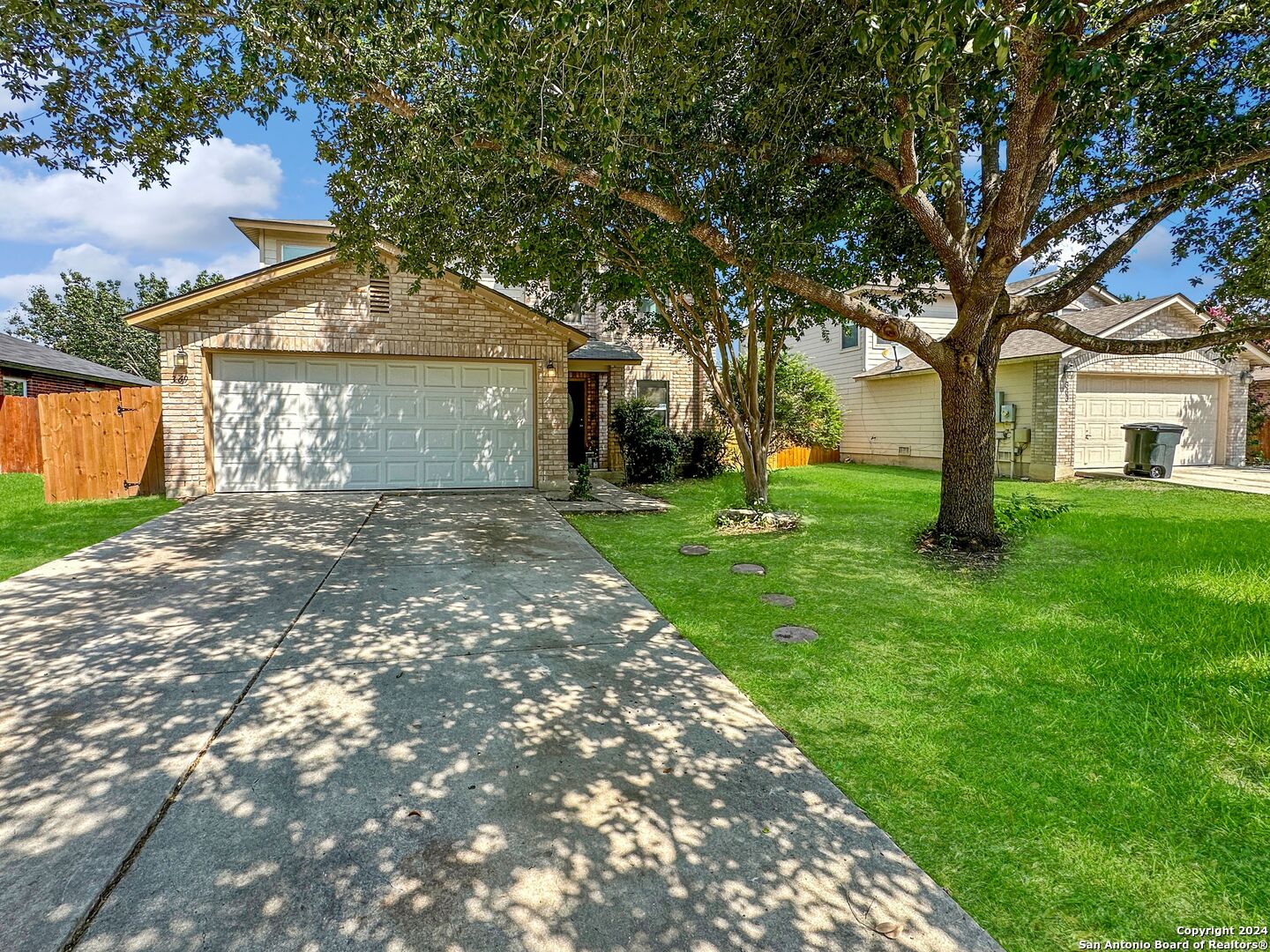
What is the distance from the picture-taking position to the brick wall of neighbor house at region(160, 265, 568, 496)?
10.2 m

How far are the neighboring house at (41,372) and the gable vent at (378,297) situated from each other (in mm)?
10981

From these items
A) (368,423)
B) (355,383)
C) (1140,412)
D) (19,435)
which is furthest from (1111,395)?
(19,435)

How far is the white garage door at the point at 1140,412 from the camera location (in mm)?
14242

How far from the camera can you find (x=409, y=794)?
8.53 ft

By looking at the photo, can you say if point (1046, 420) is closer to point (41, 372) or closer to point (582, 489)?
point (582, 489)

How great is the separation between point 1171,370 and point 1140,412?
3.90 feet

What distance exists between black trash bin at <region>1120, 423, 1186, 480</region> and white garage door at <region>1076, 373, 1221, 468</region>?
560 mm

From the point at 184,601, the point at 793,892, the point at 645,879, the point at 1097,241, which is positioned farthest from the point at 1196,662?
the point at 184,601

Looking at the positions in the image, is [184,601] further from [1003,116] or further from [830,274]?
[1003,116]

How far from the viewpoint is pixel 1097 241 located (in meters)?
8.22

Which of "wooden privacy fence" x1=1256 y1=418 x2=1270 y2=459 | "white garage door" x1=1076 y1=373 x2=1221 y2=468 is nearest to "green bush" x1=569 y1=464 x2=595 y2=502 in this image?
"white garage door" x1=1076 y1=373 x2=1221 y2=468

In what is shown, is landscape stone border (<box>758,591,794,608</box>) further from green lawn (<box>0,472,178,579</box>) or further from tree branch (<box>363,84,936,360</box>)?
green lawn (<box>0,472,178,579</box>)

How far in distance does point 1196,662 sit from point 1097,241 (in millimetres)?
6700

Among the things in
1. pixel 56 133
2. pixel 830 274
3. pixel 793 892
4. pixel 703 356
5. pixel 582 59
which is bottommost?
pixel 793 892
